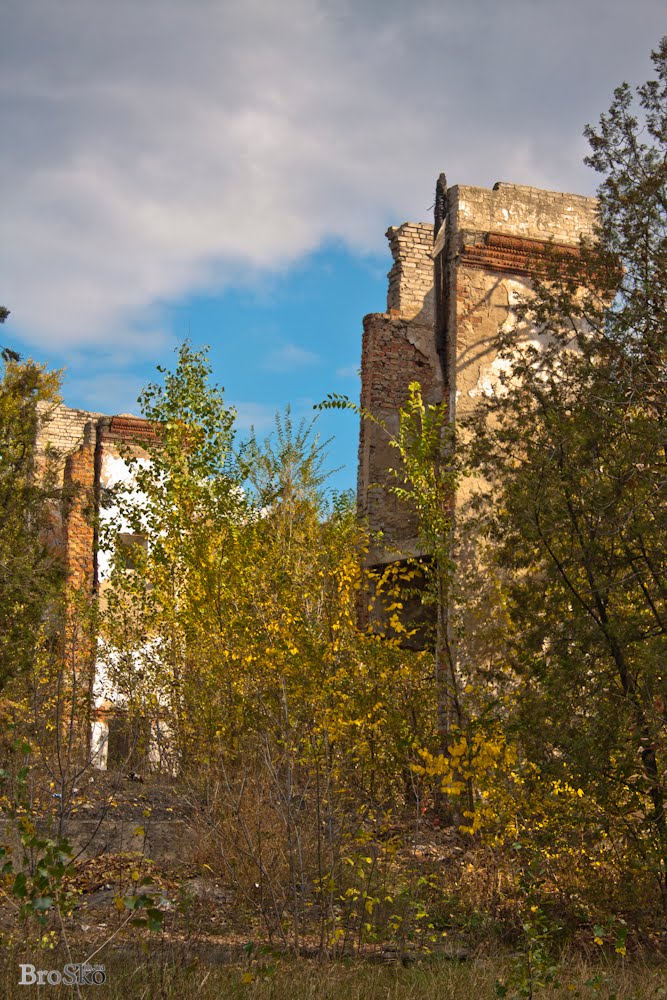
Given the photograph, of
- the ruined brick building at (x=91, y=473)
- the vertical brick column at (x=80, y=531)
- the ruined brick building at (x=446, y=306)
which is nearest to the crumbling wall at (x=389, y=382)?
the ruined brick building at (x=446, y=306)

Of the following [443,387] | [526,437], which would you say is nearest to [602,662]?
[526,437]

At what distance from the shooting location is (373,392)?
13227mm

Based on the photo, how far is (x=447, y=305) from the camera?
1296 centimetres

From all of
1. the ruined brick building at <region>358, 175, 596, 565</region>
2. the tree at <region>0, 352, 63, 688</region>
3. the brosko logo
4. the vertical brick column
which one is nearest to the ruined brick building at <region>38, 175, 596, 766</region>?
the ruined brick building at <region>358, 175, 596, 565</region>

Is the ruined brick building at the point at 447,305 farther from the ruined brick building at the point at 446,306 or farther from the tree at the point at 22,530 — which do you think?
the tree at the point at 22,530

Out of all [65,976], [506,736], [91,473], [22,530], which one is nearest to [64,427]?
[91,473]

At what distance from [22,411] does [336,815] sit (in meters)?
7.00

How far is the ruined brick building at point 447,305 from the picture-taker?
12.1 meters

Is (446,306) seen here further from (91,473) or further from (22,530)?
(91,473)

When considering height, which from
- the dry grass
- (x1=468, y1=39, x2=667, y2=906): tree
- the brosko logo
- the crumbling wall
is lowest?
the dry grass

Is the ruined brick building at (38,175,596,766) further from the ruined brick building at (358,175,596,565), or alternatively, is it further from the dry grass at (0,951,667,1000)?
the dry grass at (0,951,667,1000)

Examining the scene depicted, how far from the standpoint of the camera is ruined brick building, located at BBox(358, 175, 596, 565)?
39.6ft

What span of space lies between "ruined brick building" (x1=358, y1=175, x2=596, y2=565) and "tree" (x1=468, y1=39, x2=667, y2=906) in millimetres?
4015

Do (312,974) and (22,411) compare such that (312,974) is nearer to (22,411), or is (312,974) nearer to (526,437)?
(526,437)
